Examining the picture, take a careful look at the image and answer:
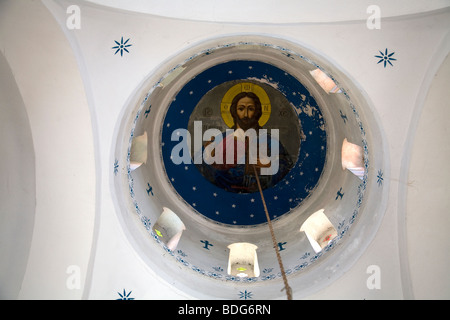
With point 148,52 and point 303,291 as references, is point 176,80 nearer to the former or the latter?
point 148,52

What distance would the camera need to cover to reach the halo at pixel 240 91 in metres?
9.02

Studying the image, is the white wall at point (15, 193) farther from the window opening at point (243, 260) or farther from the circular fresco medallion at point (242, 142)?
the window opening at point (243, 260)

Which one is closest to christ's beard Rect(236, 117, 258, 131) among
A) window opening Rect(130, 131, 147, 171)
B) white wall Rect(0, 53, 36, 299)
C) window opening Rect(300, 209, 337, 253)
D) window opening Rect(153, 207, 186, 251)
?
window opening Rect(130, 131, 147, 171)

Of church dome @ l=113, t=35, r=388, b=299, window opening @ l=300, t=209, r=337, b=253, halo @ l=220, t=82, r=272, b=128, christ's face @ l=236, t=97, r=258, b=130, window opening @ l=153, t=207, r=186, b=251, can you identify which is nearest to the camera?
church dome @ l=113, t=35, r=388, b=299

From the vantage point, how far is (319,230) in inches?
318

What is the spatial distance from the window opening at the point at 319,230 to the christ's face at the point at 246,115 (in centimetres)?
236

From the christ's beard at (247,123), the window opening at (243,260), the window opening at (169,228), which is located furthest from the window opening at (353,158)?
the window opening at (169,228)

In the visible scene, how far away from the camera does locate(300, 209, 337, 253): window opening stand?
7.59 meters

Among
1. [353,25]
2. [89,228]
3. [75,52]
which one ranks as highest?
[353,25]

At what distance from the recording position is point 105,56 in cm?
552

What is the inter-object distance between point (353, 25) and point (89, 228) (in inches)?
173

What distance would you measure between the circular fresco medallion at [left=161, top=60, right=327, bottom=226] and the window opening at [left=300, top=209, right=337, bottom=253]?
569 millimetres

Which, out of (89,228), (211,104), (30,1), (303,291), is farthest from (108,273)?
(211,104)

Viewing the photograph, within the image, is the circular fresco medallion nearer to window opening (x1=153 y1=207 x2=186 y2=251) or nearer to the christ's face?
the christ's face
